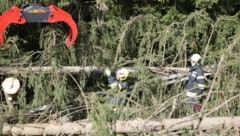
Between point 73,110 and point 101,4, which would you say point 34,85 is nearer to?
point 73,110

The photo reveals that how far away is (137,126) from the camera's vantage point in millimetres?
4945

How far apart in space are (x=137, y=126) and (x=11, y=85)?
2035 millimetres

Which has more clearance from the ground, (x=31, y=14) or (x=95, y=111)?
(x=31, y=14)

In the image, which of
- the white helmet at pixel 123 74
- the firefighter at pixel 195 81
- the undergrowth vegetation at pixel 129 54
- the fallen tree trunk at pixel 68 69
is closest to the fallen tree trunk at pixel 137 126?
the undergrowth vegetation at pixel 129 54

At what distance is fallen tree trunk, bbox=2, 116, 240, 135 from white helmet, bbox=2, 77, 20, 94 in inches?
44.0

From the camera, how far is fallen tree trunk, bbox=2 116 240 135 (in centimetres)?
496

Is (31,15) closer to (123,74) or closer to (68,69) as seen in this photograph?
(68,69)

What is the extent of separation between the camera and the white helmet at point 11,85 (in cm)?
630

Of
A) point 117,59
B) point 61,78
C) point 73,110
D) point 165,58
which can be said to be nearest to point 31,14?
point 61,78

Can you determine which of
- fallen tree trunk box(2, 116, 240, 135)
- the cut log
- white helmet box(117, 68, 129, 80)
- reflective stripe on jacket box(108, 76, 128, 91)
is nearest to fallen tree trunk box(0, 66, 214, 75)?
the cut log

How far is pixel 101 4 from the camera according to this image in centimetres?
802

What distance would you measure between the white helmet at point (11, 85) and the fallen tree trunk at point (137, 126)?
112cm

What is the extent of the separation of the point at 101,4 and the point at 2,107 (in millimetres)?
2596

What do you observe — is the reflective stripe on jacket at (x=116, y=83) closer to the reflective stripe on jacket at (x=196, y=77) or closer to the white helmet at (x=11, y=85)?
the reflective stripe on jacket at (x=196, y=77)
